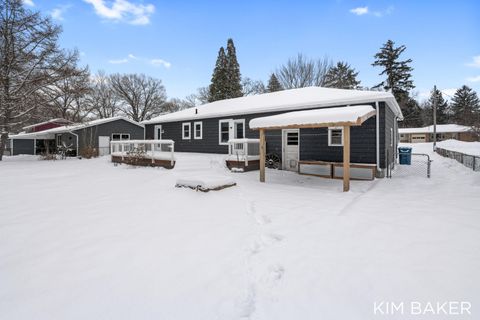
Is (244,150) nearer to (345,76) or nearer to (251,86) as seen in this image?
(251,86)

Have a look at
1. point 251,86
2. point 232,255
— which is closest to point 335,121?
point 232,255

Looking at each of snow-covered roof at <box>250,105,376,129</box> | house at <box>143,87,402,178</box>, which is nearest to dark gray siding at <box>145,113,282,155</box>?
house at <box>143,87,402,178</box>

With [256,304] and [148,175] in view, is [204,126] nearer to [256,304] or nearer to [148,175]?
[148,175]

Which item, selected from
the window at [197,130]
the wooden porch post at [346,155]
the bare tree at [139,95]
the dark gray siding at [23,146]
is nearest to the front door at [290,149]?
the wooden porch post at [346,155]

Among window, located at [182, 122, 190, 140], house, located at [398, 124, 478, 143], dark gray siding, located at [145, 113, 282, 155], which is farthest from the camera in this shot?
house, located at [398, 124, 478, 143]

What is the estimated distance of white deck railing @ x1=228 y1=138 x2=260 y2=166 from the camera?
10.9 metres

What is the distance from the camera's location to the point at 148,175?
9.66 meters

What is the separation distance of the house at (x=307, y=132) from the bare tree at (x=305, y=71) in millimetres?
16045

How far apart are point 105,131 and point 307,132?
1782cm

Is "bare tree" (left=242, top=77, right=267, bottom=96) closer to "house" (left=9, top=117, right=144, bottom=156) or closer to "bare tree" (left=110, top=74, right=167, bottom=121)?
"bare tree" (left=110, top=74, right=167, bottom=121)

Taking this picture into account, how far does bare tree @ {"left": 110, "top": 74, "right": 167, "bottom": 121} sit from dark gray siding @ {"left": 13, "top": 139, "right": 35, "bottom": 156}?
14879mm

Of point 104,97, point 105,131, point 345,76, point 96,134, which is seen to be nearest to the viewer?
point 96,134

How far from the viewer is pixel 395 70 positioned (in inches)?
1377

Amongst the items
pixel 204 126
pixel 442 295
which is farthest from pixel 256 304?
pixel 204 126
